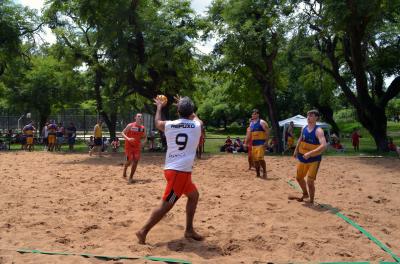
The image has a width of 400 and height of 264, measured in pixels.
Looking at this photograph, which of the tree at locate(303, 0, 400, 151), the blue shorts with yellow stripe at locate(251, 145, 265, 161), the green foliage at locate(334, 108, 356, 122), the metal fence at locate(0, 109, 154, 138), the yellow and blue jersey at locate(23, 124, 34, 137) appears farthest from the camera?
the green foliage at locate(334, 108, 356, 122)

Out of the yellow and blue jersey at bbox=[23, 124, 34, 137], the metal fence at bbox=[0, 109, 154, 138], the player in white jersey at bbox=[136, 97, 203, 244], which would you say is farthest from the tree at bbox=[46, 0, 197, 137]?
the player in white jersey at bbox=[136, 97, 203, 244]

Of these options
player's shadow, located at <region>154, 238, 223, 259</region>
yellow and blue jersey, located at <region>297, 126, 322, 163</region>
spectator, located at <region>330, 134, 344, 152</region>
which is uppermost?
yellow and blue jersey, located at <region>297, 126, 322, 163</region>

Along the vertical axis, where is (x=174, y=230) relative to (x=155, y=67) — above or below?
below

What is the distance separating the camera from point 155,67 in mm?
22234

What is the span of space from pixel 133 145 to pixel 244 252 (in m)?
6.53

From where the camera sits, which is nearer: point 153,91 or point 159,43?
point 159,43

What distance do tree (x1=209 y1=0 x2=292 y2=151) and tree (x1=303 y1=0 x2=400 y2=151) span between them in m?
2.03

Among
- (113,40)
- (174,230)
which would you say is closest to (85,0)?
(113,40)

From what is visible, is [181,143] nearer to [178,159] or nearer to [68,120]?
[178,159]

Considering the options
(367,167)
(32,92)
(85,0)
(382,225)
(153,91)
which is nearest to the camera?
(382,225)

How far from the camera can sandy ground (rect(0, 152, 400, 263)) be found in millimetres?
5871

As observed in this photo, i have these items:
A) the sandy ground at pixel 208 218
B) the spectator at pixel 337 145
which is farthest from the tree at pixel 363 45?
the sandy ground at pixel 208 218

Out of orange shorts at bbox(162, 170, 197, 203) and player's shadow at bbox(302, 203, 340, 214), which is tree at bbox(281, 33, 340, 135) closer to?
player's shadow at bbox(302, 203, 340, 214)

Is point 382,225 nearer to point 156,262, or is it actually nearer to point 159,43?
point 156,262
